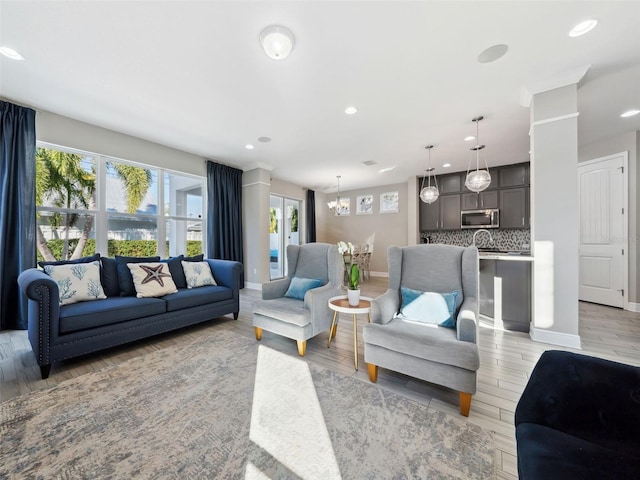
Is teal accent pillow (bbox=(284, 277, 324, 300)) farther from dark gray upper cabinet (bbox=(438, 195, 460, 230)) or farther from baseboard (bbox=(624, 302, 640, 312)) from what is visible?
baseboard (bbox=(624, 302, 640, 312))

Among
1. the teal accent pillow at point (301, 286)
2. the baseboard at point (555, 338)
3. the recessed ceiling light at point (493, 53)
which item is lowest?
the baseboard at point (555, 338)

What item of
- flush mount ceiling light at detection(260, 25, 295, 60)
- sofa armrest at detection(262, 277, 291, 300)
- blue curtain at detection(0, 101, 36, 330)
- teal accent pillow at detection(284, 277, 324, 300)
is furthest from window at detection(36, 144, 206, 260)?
flush mount ceiling light at detection(260, 25, 295, 60)

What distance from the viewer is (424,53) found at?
2207 mm

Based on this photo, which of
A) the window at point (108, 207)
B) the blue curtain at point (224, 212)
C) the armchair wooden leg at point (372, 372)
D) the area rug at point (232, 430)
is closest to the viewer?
the area rug at point (232, 430)

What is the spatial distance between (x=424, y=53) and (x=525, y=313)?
120 inches

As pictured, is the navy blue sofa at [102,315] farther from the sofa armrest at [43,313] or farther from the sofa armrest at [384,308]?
the sofa armrest at [384,308]

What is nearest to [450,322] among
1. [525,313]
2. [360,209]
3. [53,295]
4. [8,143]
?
[525,313]

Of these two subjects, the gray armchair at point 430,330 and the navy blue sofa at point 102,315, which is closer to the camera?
the gray armchair at point 430,330

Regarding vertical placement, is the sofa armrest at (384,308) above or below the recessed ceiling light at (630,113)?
below

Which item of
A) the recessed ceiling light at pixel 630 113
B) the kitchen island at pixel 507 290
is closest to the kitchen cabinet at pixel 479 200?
the recessed ceiling light at pixel 630 113

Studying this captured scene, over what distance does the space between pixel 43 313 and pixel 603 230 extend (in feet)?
24.2

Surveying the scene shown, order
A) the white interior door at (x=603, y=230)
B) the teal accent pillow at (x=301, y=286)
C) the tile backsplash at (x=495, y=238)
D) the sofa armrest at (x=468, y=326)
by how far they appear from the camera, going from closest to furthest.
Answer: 1. the sofa armrest at (x=468, y=326)
2. the teal accent pillow at (x=301, y=286)
3. the white interior door at (x=603, y=230)
4. the tile backsplash at (x=495, y=238)

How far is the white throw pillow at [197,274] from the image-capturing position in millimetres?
3281

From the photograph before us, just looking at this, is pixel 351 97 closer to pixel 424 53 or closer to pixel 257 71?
pixel 424 53
